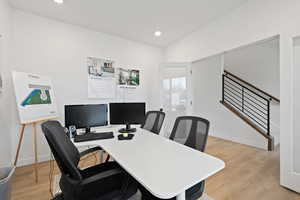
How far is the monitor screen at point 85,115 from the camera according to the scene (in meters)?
1.93

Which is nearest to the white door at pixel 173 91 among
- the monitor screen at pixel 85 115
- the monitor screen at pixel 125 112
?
the monitor screen at pixel 125 112

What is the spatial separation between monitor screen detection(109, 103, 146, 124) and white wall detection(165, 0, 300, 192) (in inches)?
75.9

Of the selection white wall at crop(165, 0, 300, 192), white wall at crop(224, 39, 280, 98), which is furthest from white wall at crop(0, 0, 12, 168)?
white wall at crop(224, 39, 280, 98)

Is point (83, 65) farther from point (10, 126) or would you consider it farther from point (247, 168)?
point (247, 168)

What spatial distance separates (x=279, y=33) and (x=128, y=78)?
2869mm

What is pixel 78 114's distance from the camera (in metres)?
1.97

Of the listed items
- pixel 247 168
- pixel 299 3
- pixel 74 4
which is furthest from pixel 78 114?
pixel 299 3

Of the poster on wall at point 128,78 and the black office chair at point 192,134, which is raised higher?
the poster on wall at point 128,78

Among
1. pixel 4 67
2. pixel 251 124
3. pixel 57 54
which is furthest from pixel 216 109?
pixel 4 67

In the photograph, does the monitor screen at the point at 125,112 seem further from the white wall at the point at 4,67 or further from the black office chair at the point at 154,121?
the white wall at the point at 4,67

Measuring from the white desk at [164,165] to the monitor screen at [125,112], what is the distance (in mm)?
644

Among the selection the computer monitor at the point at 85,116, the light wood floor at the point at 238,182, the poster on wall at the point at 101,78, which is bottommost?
the light wood floor at the point at 238,182

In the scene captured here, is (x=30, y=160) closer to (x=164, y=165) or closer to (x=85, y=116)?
(x=85, y=116)

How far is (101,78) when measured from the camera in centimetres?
318
